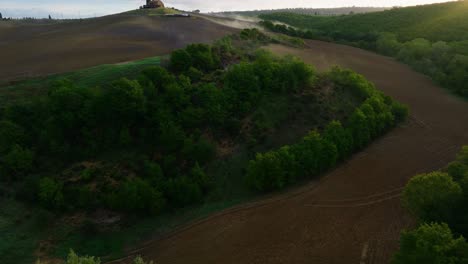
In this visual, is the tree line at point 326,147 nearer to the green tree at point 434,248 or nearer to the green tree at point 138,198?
the green tree at point 138,198

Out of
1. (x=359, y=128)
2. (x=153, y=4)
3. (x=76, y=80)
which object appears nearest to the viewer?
(x=359, y=128)

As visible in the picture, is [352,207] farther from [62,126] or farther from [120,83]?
[62,126]

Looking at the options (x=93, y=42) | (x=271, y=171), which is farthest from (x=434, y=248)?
(x=93, y=42)

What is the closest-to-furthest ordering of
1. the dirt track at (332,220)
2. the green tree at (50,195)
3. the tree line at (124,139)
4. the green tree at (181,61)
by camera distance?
the dirt track at (332,220), the green tree at (50,195), the tree line at (124,139), the green tree at (181,61)

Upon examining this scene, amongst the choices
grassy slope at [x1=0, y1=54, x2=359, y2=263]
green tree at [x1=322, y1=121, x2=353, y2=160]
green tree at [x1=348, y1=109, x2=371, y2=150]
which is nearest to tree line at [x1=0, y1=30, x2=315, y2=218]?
grassy slope at [x1=0, y1=54, x2=359, y2=263]

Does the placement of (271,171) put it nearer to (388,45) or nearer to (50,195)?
(50,195)

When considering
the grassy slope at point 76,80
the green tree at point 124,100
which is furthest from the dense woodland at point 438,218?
the grassy slope at point 76,80
